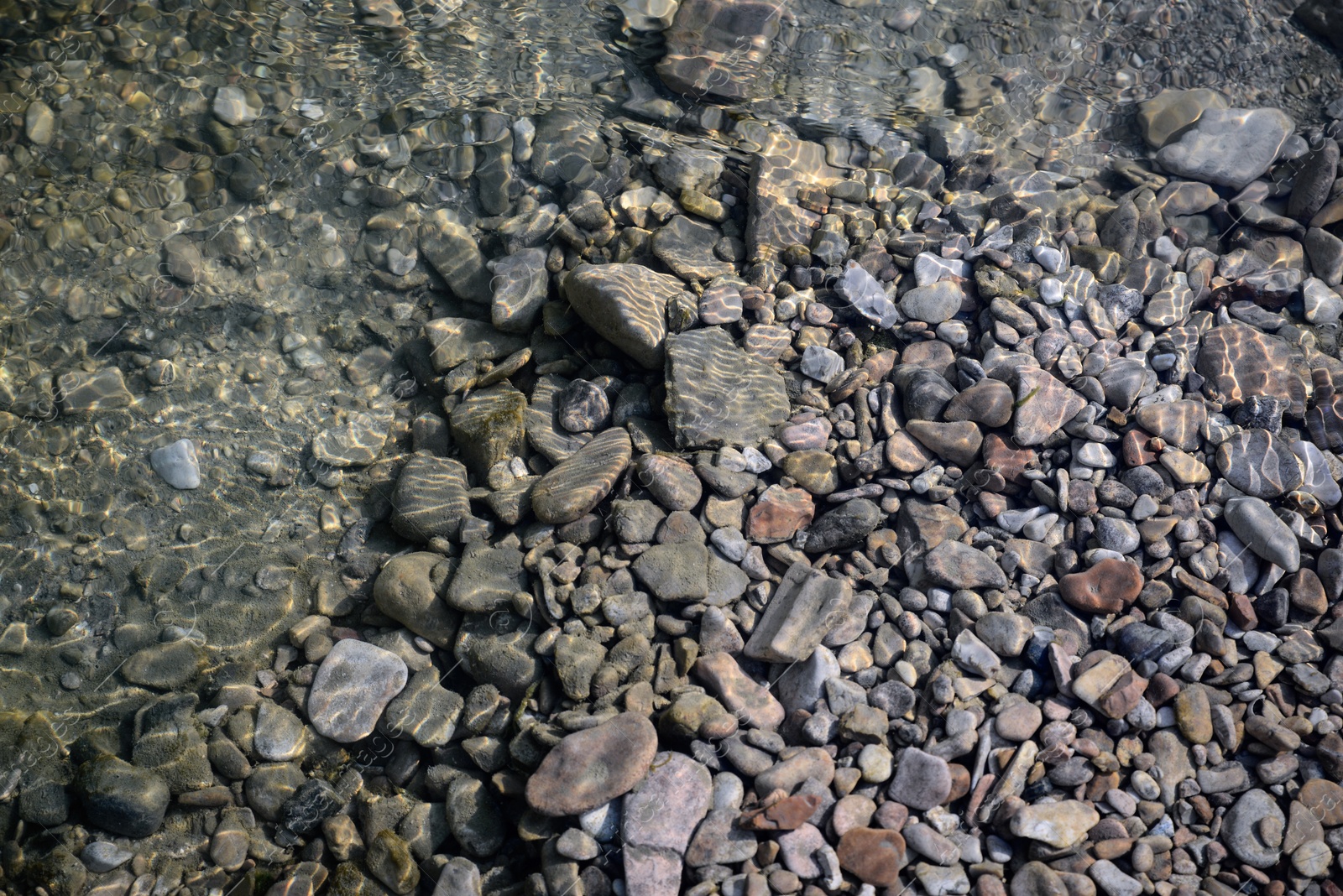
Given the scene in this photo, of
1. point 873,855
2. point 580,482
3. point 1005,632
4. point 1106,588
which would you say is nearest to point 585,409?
point 580,482

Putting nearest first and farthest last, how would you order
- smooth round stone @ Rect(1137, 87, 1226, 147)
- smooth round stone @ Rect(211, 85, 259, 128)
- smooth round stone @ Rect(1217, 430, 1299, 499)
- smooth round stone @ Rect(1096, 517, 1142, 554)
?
smooth round stone @ Rect(1096, 517, 1142, 554), smooth round stone @ Rect(1217, 430, 1299, 499), smooth round stone @ Rect(211, 85, 259, 128), smooth round stone @ Rect(1137, 87, 1226, 147)

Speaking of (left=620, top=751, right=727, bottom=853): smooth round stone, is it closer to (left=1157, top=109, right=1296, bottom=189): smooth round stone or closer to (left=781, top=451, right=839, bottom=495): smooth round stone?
(left=781, top=451, right=839, bottom=495): smooth round stone

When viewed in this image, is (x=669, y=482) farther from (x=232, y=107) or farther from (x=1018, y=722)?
(x=232, y=107)

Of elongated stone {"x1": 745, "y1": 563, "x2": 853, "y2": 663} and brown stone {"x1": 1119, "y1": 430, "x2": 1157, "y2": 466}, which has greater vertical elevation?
brown stone {"x1": 1119, "y1": 430, "x2": 1157, "y2": 466}

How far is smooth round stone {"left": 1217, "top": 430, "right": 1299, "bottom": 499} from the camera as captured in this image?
11.7 ft

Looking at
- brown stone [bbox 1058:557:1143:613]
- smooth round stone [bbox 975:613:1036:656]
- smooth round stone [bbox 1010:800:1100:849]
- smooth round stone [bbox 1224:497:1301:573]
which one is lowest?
smooth round stone [bbox 1010:800:1100:849]

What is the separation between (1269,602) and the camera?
3.29 m

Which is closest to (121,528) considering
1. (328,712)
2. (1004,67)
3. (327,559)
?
(327,559)

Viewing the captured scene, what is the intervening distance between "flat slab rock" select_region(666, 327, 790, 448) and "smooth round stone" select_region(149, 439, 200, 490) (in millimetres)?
2587

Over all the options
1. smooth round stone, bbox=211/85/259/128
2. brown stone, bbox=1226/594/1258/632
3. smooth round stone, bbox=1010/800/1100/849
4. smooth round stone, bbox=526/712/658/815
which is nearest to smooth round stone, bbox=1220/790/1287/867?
smooth round stone, bbox=1010/800/1100/849

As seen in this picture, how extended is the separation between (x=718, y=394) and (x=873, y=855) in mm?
2040

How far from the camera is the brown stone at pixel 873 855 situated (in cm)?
274

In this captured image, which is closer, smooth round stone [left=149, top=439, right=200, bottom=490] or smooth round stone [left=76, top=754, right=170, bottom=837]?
smooth round stone [left=76, top=754, right=170, bottom=837]

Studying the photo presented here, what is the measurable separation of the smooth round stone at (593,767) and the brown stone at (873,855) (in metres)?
0.75
